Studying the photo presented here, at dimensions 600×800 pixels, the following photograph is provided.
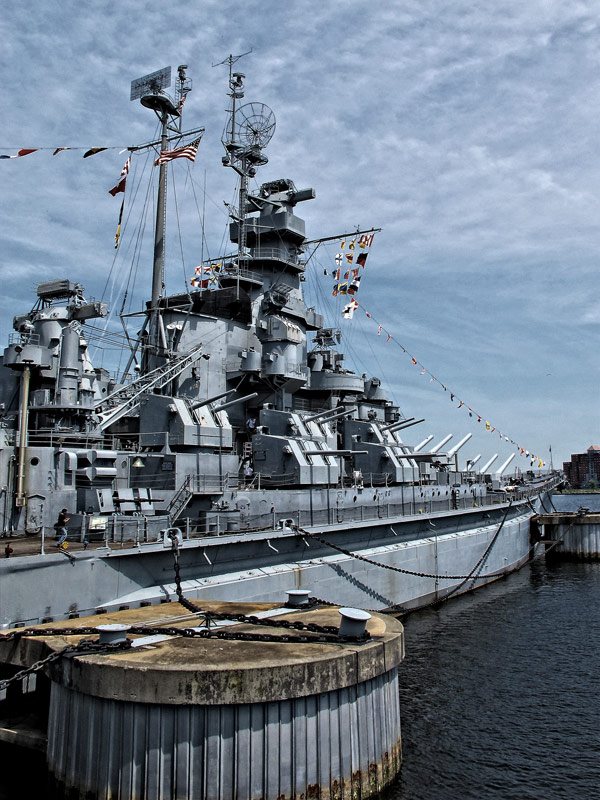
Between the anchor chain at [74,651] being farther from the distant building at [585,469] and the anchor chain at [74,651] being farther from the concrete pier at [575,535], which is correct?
the distant building at [585,469]

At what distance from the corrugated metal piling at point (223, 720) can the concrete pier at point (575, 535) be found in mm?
33522

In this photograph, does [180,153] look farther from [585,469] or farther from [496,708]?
[585,469]

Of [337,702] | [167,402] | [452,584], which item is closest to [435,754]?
[337,702]

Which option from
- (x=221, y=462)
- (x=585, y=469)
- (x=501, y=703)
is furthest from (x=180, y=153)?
(x=585, y=469)

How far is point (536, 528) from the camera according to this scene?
127 ft

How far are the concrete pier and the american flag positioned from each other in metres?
30.2

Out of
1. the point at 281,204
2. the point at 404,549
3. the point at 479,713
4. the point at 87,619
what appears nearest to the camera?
the point at 87,619

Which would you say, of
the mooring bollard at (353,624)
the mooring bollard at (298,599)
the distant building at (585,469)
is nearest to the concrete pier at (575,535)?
the mooring bollard at (298,599)

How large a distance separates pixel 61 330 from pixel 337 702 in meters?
12.9

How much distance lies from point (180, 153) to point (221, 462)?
34.4 feet

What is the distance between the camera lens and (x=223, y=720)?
6781 mm

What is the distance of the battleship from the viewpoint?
43.0 ft

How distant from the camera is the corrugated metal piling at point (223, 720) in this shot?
22.1ft

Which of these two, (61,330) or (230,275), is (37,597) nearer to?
(61,330)
